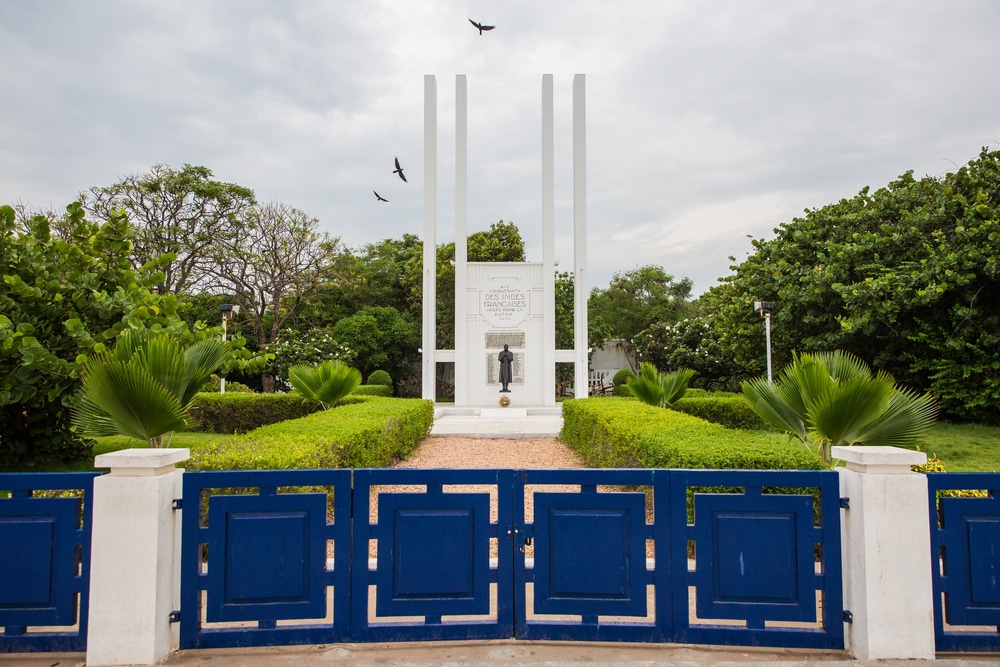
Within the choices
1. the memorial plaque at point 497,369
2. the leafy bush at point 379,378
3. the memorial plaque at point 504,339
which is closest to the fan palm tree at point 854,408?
the memorial plaque at point 497,369

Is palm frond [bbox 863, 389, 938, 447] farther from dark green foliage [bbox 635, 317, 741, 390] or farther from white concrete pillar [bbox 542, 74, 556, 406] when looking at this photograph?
dark green foliage [bbox 635, 317, 741, 390]

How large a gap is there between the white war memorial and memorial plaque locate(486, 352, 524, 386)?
1.3 inches

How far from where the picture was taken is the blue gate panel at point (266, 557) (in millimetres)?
2947

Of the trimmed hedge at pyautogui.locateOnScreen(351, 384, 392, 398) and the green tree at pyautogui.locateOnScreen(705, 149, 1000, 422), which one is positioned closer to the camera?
the green tree at pyautogui.locateOnScreen(705, 149, 1000, 422)

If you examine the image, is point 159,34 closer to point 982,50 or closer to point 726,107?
point 726,107

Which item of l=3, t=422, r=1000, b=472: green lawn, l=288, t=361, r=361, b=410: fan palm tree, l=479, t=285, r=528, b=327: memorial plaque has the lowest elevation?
l=3, t=422, r=1000, b=472: green lawn

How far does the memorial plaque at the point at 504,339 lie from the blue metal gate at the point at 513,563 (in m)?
16.1

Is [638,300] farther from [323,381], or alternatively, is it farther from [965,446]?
[323,381]

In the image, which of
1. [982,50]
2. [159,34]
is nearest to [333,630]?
[159,34]

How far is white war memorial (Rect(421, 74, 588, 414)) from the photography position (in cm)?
1883

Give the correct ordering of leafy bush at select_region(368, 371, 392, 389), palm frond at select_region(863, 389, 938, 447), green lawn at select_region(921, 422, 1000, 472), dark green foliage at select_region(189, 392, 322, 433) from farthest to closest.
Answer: leafy bush at select_region(368, 371, 392, 389), dark green foliage at select_region(189, 392, 322, 433), green lawn at select_region(921, 422, 1000, 472), palm frond at select_region(863, 389, 938, 447)

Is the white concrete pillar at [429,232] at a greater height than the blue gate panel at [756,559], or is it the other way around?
the white concrete pillar at [429,232]

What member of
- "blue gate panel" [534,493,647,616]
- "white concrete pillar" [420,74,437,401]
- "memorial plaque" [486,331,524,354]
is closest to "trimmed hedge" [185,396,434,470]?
"blue gate panel" [534,493,647,616]

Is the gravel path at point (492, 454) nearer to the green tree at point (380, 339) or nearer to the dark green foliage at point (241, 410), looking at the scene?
the dark green foliage at point (241, 410)
